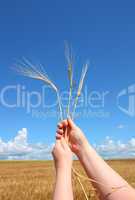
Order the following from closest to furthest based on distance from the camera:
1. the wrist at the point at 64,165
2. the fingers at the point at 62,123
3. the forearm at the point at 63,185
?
1. the forearm at the point at 63,185
2. the wrist at the point at 64,165
3. the fingers at the point at 62,123

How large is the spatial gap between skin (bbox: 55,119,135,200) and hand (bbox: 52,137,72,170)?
0.01 meters

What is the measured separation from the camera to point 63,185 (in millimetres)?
2096

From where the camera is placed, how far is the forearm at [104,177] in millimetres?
2078

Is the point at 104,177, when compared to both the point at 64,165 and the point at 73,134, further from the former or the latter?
the point at 73,134

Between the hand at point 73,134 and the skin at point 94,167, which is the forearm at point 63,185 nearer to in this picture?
the skin at point 94,167

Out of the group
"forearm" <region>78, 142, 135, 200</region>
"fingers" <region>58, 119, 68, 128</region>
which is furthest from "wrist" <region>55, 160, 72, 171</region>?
"fingers" <region>58, 119, 68, 128</region>

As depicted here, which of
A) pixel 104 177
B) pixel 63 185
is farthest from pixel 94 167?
pixel 63 185

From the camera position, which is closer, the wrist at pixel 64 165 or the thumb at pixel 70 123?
the wrist at pixel 64 165

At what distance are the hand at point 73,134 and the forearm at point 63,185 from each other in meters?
0.23

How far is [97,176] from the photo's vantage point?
2.20 m

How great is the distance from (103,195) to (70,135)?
1.49 ft

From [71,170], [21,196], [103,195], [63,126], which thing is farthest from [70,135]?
[21,196]

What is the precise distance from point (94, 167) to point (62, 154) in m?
0.18

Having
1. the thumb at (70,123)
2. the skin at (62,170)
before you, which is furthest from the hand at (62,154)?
the thumb at (70,123)
